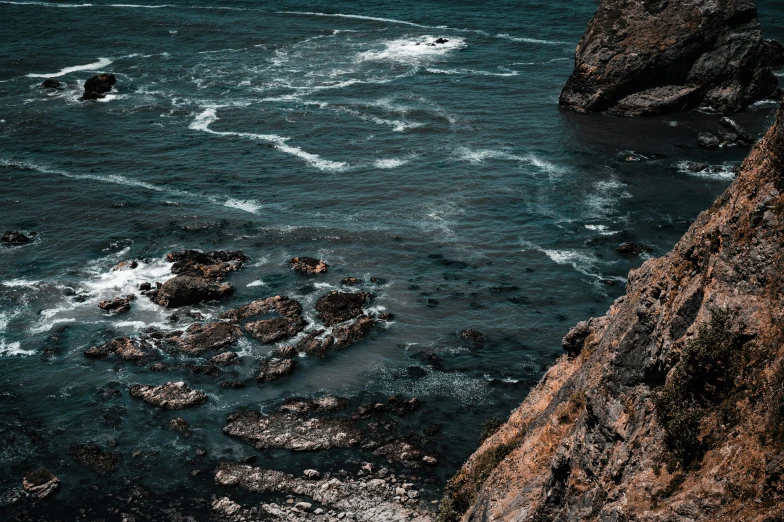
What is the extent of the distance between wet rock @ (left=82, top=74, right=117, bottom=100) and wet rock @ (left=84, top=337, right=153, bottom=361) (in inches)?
2219

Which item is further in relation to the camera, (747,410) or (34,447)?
(34,447)

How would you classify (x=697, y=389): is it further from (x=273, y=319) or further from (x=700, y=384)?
(x=273, y=319)

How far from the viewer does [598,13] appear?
318 feet

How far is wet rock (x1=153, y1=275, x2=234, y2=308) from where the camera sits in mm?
59344

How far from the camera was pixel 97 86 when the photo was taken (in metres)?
104

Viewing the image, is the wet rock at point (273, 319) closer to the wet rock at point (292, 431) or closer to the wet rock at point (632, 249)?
the wet rock at point (292, 431)

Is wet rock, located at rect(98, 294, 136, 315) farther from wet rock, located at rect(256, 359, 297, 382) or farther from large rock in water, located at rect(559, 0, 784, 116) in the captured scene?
large rock in water, located at rect(559, 0, 784, 116)

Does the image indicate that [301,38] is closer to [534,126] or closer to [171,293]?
[534,126]

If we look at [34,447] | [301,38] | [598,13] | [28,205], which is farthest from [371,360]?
[301,38]

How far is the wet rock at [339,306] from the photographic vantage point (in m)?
57.0

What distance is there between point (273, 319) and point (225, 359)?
5.07m

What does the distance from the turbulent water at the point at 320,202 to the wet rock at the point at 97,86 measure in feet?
6.45

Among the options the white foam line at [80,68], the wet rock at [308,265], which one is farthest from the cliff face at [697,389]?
the white foam line at [80,68]

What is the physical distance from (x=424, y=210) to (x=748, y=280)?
5500 centimetres
